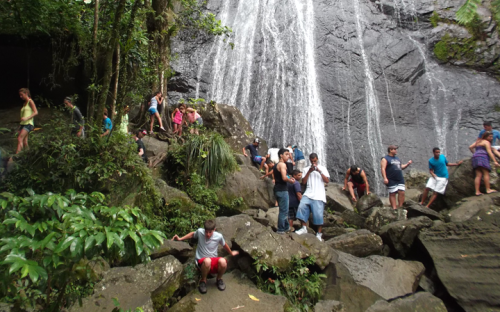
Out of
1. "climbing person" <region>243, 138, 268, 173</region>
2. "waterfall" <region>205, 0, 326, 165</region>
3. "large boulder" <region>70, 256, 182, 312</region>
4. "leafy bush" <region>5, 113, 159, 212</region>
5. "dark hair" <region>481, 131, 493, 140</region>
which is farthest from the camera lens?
"waterfall" <region>205, 0, 326, 165</region>

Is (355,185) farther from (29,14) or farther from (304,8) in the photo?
(304,8)

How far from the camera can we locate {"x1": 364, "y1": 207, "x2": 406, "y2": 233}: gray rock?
7.69 metres

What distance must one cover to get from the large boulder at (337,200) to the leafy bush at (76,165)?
199 inches

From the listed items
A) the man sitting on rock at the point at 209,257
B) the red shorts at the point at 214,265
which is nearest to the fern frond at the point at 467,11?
the man sitting on rock at the point at 209,257

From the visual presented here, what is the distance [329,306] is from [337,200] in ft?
15.0

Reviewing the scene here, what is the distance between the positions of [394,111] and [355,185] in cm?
760

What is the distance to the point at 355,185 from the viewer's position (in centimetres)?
974

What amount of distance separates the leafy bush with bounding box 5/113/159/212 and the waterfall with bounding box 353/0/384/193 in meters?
9.95

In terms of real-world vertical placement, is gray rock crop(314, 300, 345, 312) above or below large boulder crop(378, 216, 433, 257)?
below

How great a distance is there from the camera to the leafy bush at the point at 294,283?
5.06 m

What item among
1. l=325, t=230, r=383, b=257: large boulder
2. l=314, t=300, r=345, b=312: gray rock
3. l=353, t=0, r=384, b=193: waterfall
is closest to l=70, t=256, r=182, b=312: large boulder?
l=314, t=300, r=345, b=312: gray rock

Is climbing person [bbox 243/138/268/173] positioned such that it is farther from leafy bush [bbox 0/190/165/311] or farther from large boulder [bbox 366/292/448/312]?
leafy bush [bbox 0/190/165/311]

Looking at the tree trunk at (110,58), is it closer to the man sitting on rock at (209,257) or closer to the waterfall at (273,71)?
the man sitting on rock at (209,257)

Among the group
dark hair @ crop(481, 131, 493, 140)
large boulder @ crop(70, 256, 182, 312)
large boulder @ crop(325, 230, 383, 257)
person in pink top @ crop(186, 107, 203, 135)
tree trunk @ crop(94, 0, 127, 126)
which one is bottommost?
large boulder @ crop(70, 256, 182, 312)
